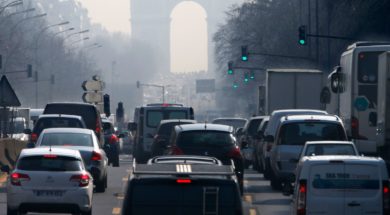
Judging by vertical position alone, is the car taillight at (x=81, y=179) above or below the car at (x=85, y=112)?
below

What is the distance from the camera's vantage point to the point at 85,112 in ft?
117

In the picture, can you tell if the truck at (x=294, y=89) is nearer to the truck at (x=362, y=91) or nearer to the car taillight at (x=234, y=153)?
the truck at (x=362, y=91)

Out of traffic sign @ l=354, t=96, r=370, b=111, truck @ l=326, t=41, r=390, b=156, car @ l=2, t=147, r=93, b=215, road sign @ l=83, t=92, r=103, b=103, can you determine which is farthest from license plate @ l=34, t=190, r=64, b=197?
road sign @ l=83, t=92, r=103, b=103

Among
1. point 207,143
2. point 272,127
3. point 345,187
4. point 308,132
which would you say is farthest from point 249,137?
point 345,187

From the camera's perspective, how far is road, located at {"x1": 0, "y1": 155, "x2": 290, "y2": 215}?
23880 mm

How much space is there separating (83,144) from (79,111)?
29.4 ft

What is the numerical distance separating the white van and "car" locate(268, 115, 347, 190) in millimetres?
9846

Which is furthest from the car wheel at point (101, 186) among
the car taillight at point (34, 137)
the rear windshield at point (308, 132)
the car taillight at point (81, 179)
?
the car taillight at point (81, 179)

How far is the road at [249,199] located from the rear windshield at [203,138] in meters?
1.29

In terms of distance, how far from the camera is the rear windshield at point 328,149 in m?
24.1

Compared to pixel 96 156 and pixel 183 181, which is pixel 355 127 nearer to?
pixel 96 156

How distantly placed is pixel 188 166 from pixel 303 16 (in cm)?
8506

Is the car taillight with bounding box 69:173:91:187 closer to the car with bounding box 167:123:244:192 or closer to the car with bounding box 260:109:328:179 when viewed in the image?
the car with bounding box 167:123:244:192

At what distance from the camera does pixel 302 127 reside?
28.0m
